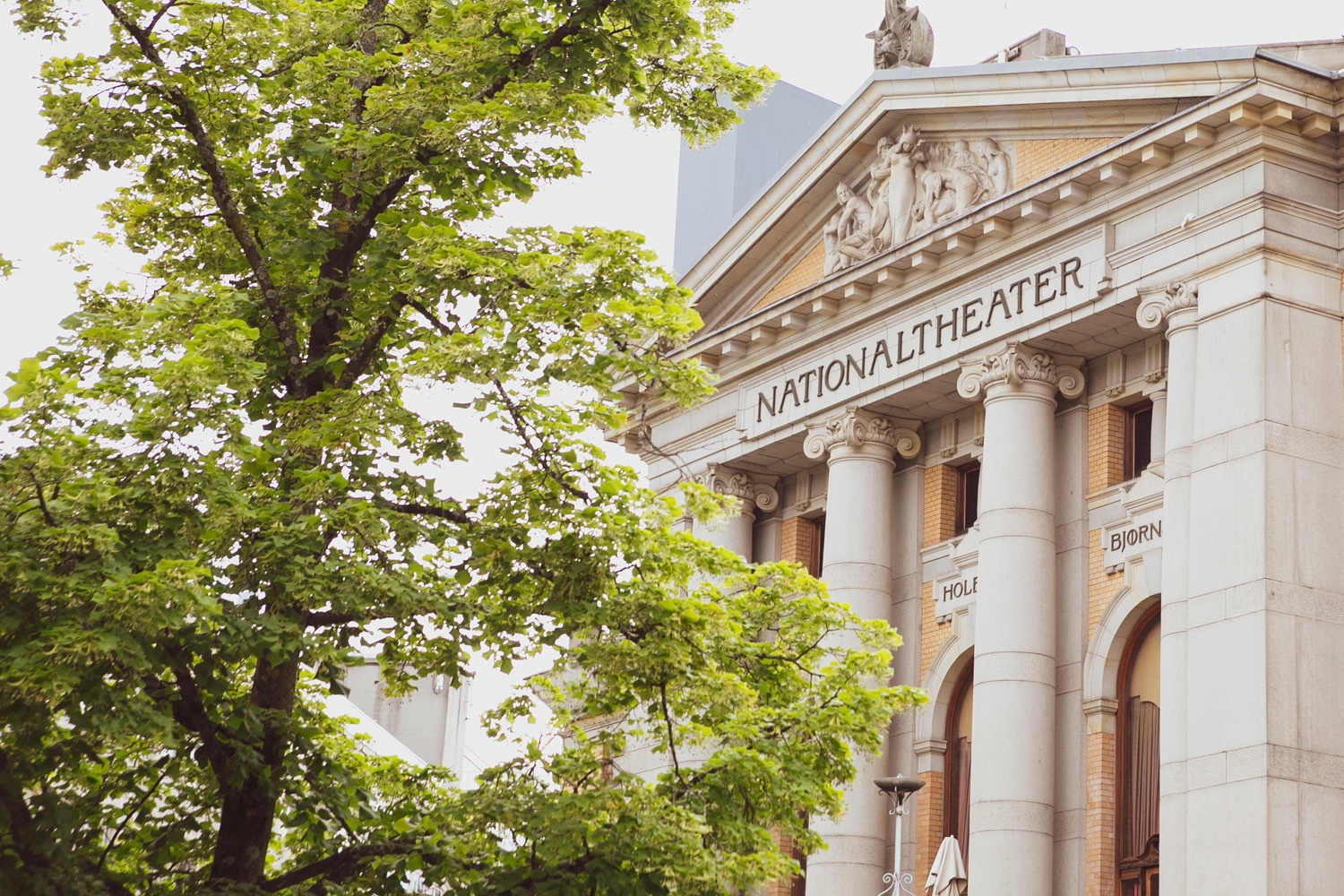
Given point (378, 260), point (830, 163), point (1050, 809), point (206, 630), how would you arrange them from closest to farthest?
point (206, 630)
point (378, 260)
point (1050, 809)
point (830, 163)

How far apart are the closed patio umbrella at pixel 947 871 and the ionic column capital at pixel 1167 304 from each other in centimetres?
748

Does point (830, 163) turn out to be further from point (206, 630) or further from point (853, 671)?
point (206, 630)

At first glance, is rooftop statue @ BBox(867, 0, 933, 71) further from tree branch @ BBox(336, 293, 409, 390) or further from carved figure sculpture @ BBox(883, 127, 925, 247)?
tree branch @ BBox(336, 293, 409, 390)

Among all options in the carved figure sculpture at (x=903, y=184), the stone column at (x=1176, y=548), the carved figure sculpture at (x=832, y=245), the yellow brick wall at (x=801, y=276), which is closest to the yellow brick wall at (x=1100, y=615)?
the stone column at (x=1176, y=548)

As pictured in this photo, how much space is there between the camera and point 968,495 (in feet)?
94.1

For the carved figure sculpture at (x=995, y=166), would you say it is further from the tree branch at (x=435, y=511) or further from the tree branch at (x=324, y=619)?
the tree branch at (x=324, y=619)

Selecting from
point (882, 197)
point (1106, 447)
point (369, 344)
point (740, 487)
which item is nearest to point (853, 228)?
point (882, 197)

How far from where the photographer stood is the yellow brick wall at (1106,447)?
25.4 meters

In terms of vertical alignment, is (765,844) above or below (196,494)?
below

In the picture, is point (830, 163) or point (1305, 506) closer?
point (1305, 506)

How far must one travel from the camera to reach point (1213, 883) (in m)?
20.0

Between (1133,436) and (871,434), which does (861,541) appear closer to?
(871,434)

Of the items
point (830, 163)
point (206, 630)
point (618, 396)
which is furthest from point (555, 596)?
point (830, 163)

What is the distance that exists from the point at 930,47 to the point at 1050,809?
13.0 metres
